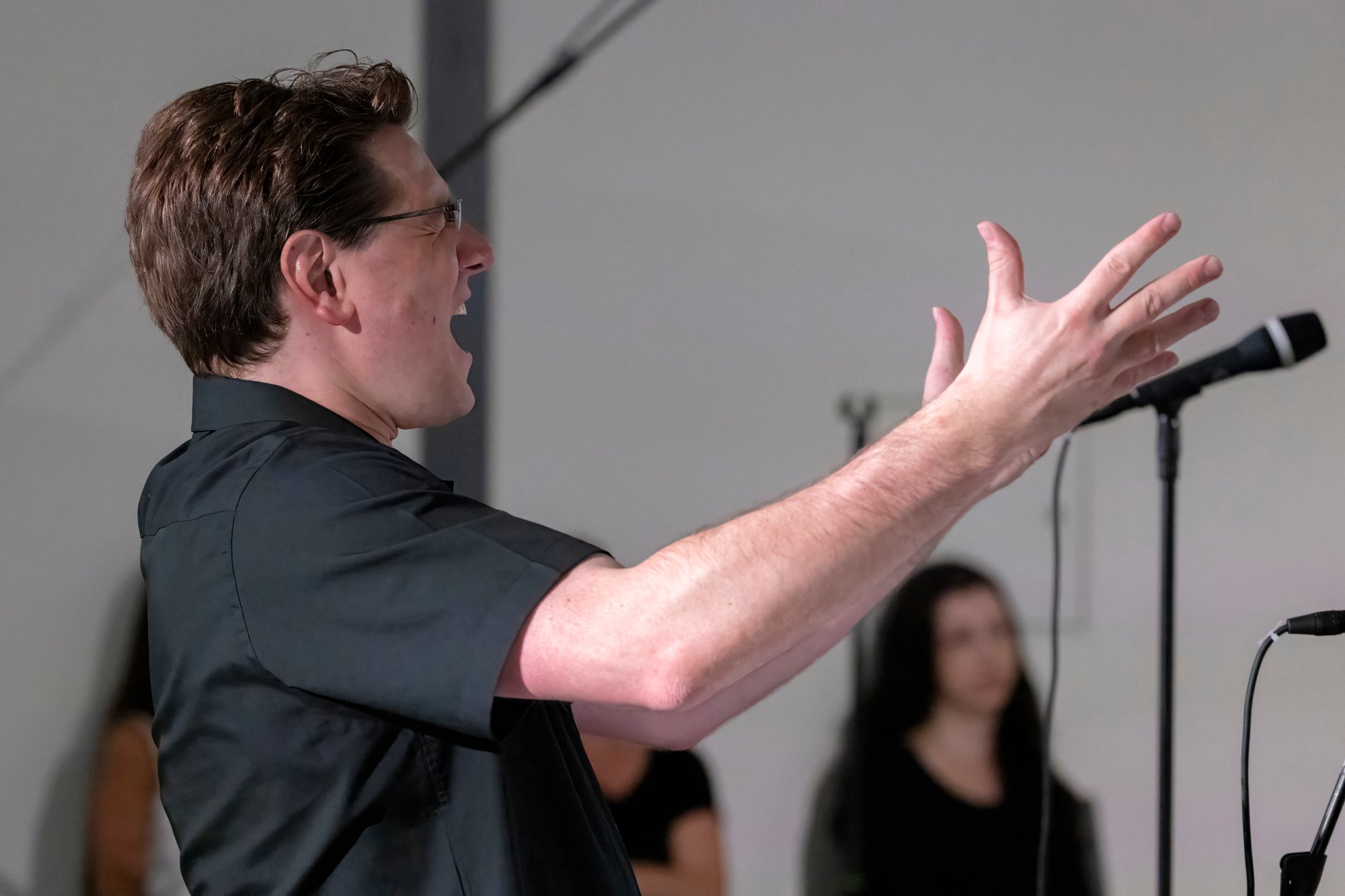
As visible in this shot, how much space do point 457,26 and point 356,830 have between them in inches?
80.4

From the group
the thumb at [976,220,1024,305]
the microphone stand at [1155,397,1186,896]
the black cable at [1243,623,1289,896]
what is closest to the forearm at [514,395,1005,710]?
the thumb at [976,220,1024,305]

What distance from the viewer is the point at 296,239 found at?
90 cm

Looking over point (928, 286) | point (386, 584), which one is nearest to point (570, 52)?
point (928, 286)

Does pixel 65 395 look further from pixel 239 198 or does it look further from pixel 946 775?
pixel 946 775

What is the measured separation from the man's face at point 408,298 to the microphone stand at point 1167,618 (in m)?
0.97

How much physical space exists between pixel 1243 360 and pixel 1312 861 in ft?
1.90

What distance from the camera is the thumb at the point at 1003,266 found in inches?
29.5

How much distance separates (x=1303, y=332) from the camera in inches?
50.3

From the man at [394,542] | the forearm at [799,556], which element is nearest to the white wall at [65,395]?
the man at [394,542]

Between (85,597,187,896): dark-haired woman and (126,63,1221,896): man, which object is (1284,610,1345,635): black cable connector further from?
(85,597,187,896): dark-haired woman

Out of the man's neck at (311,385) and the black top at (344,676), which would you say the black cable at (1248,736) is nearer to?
the black top at (344,676)

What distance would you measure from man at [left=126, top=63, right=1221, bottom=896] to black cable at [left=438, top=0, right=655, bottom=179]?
1.33 m

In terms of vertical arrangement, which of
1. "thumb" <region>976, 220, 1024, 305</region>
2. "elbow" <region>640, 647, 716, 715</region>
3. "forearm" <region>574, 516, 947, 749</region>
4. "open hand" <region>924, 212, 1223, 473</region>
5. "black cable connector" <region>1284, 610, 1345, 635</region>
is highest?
"thumb" <region>976, 220, 1024, 305</region>

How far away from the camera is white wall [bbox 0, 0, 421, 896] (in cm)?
220
